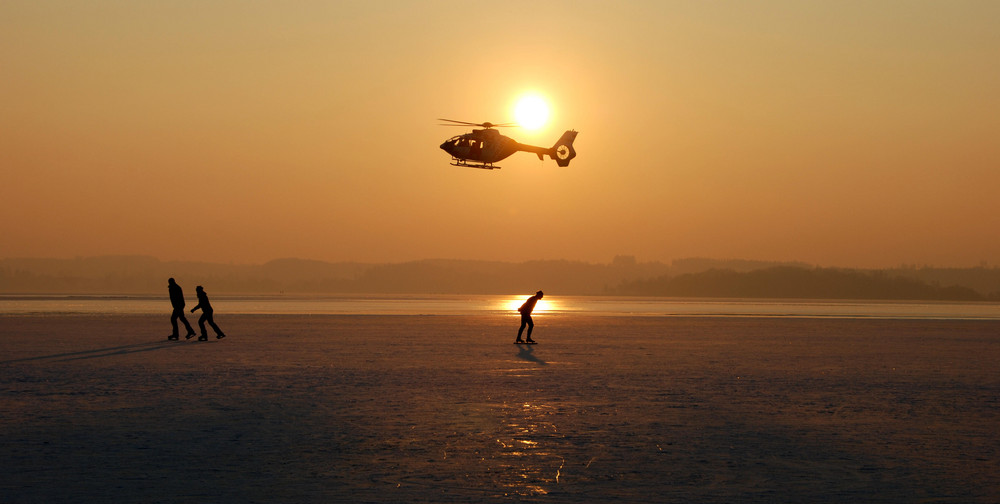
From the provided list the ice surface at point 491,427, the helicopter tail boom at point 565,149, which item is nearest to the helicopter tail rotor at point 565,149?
the helicopter tail boom at point 565,149

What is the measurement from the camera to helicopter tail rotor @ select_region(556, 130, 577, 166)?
7244 cm

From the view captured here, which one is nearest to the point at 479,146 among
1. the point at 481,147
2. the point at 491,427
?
the point at 481,147

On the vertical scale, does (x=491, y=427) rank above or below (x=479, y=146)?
below

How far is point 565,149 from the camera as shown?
73.2 m

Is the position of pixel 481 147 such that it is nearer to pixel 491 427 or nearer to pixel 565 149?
pixel 565 149

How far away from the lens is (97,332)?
37.8 metres

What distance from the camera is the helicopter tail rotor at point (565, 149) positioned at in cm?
7244

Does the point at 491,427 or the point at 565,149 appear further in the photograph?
the point at 565,149

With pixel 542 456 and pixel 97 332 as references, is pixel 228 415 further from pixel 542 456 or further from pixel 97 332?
pixel 97 332

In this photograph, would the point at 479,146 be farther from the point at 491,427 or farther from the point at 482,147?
the point at 491,427

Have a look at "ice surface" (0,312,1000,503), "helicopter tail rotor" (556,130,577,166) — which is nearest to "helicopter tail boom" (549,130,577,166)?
"helicopter tail rotor" (556,130,577,166)

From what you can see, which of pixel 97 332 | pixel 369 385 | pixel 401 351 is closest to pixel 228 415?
pixel 369 385

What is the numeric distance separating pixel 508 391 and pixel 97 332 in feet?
82.2

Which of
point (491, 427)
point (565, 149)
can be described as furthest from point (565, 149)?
point (491, 427)
